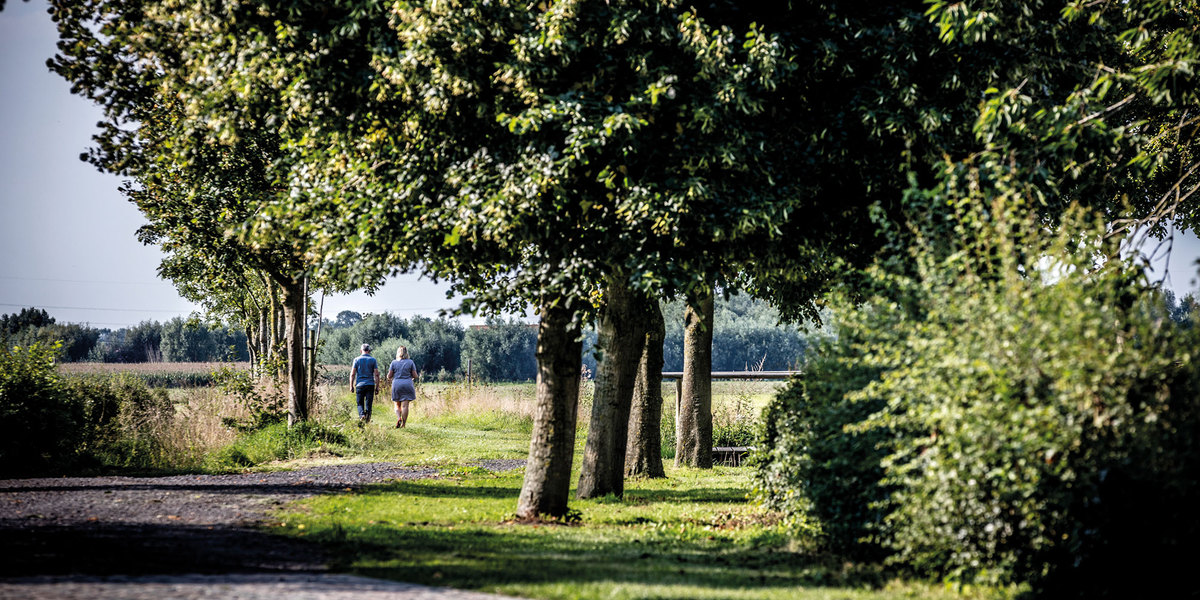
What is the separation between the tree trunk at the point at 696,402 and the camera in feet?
50.2

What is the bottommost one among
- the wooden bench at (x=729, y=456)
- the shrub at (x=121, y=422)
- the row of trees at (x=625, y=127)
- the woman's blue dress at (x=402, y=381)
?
the wooden bench at (x=729, y=456)

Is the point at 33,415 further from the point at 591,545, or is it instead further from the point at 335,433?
the point at 591,545

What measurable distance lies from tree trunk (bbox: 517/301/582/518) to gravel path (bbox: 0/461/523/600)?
8.75 ft

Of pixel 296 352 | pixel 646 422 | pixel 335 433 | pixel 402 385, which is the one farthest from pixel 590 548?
pixel 402 385

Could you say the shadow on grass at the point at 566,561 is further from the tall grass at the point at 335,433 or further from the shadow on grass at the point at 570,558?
the tall grass at the point at 335,433

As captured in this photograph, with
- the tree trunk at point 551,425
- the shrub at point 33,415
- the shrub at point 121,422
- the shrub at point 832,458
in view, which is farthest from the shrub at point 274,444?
the shrub at point 832,458

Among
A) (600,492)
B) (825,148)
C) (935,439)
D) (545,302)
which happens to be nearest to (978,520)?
(935,439)

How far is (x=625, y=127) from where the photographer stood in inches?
293

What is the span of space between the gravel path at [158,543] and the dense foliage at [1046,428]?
3.47 metres

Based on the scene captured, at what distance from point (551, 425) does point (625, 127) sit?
3574 millimetres

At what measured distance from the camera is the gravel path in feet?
18.1

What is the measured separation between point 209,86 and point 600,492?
6818 mm

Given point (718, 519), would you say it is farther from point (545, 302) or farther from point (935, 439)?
point (935, 439)

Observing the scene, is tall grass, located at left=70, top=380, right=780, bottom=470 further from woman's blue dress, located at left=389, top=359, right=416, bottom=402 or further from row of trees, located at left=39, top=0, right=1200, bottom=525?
row of trees, located at left=39, top=0, right=1200, bottom=525
